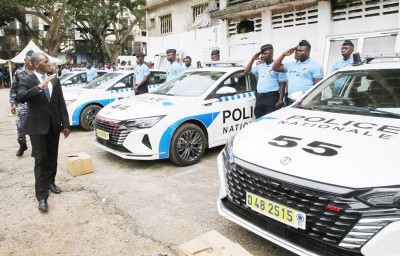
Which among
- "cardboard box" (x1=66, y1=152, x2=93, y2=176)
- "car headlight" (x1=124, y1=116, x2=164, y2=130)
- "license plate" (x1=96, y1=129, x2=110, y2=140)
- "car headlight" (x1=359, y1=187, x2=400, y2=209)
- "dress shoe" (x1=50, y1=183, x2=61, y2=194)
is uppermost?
"car headlight" (x1=124, y1=116, x2=164, y2=130)

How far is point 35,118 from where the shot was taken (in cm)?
387

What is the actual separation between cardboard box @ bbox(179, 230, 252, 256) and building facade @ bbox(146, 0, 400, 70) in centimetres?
508

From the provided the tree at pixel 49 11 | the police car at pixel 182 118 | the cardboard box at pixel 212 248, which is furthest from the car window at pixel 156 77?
the tree at pixel 49 11

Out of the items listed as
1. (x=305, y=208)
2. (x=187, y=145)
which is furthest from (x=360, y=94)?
(x=187, y=145)

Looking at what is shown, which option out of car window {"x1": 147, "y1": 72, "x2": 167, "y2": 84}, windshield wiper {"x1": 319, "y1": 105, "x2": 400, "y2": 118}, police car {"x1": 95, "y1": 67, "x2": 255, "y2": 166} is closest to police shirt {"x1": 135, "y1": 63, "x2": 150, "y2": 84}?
car window {"x1": 147, "y1": 72, "x2": 167, "y2": 84}

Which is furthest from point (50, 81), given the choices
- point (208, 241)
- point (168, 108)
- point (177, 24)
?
point (177, 24)

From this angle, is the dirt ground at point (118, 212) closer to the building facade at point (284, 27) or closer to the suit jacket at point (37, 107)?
the suit jacket at point (37, 107)

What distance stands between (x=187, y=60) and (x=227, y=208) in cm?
649

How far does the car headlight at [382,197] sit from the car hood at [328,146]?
4 cm

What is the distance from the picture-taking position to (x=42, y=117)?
12.7 feet

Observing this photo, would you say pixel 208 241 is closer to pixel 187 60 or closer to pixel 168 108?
pixel 168 108

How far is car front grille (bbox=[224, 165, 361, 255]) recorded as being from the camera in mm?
2146

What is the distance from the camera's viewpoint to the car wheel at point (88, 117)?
8.14 metres

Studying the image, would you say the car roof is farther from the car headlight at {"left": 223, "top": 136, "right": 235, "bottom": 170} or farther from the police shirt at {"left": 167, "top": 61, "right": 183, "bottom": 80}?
the police shirt at {"left": 167, "top": 61, "right": 183, "bottom": 80}
